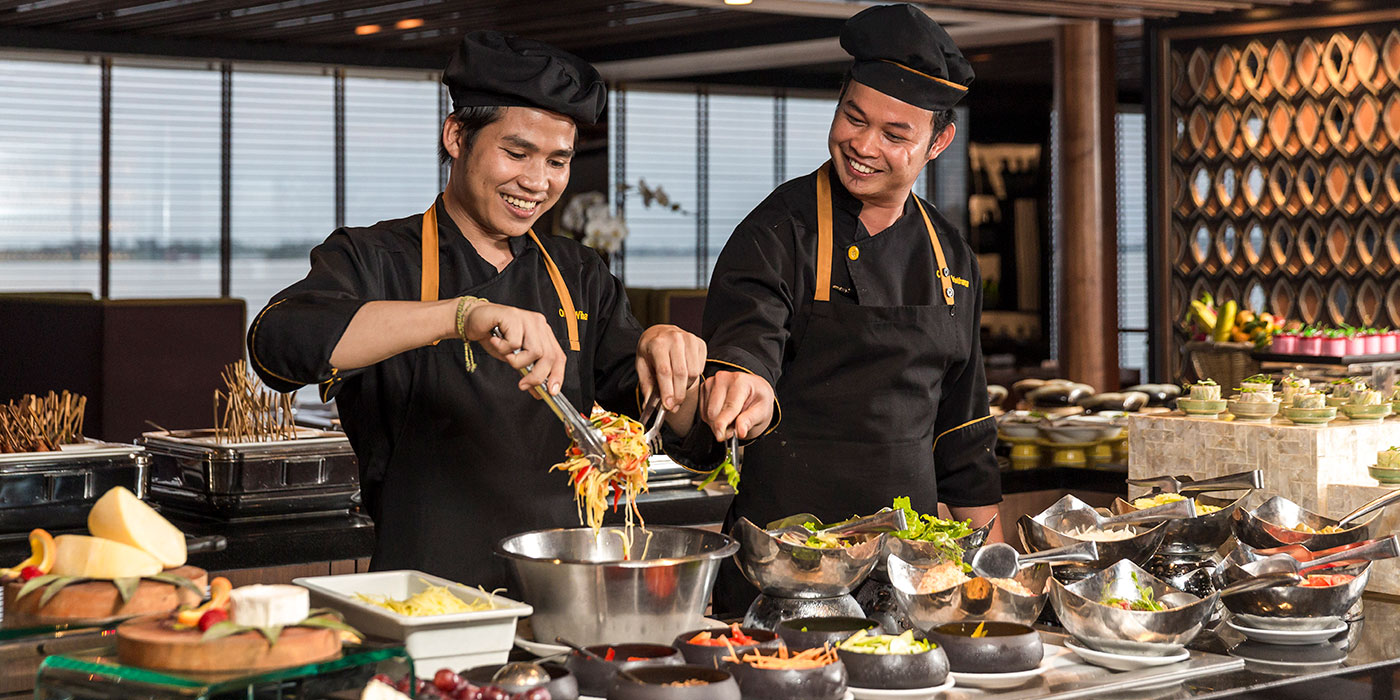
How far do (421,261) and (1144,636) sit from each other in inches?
47.4

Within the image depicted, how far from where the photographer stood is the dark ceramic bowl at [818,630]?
1.62 m

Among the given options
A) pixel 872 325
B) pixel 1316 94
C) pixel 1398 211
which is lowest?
pixel 872 325

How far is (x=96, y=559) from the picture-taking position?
1.44 metres

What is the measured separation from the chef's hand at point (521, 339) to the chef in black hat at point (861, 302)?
58 cm

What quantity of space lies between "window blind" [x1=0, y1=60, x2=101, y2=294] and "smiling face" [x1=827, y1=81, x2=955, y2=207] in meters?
8.38

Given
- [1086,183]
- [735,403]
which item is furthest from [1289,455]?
[1086,183]

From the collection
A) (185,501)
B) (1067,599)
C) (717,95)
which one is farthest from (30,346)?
(717,95)

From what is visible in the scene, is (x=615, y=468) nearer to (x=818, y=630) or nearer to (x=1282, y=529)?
(x=818, y=630)

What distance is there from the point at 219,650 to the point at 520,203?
3.48 ft

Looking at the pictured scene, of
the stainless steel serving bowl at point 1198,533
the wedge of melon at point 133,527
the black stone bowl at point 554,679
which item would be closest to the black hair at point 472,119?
the wedge of melon at point 133,527

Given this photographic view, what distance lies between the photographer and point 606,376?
2342mm

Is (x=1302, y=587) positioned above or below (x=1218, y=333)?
below

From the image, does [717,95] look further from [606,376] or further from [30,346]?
[606,376]

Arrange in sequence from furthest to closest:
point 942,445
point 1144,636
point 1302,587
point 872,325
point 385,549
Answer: point 942,445 < point 872,325 < point 385,549 < point 1302,587 < point 1144,636
